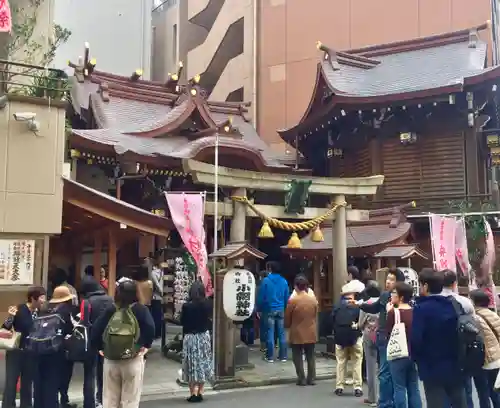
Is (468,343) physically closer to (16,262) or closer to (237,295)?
(237,295)

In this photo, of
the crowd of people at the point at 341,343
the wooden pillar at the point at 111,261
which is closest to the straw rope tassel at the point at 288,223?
the wooden pillar at the point at 111,261

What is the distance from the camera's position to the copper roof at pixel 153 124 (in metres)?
15.4

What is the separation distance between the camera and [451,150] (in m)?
15.7

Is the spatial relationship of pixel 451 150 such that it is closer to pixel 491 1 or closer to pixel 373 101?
pixel 373 101

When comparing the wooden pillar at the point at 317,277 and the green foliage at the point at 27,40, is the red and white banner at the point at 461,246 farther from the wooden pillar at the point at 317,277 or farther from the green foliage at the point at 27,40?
the green foliage at the point at 27,40

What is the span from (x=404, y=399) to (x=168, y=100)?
15.4 metres

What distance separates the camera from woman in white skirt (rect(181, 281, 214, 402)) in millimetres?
8438

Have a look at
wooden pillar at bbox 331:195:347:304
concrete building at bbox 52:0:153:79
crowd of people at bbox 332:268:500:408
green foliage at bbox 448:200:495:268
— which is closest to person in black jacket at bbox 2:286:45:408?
crowd of people at bbox 332:268:500:408

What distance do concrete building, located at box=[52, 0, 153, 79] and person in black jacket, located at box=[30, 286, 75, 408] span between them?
23.4m

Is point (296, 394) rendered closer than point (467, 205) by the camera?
Yes

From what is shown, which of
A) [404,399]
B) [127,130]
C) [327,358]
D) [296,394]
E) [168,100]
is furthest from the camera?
[168,100]

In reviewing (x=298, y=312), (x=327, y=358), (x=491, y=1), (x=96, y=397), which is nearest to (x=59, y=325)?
(x=96, y=397)

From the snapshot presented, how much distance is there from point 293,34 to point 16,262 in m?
16.8

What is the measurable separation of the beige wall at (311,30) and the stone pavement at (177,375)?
1270 cm
